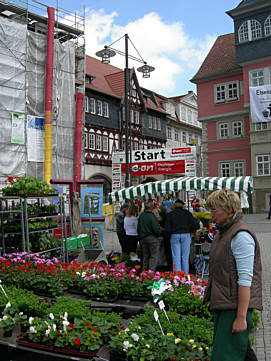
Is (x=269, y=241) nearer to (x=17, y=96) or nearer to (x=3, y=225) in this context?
(x=3, y=225)

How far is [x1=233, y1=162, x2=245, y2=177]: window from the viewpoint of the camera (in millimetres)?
33197

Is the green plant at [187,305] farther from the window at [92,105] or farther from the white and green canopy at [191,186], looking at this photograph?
the window at [92,105]

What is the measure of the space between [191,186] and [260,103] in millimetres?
20497

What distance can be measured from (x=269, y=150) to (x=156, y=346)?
2795cm

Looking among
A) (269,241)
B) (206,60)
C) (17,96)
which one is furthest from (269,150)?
(17,96)

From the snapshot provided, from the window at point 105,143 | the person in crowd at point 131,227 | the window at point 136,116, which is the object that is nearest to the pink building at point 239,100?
the window at point 136,116

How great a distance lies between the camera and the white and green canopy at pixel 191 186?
10.9 metres

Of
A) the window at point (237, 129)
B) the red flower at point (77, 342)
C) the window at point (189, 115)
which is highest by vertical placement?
the window at point (189, 115)

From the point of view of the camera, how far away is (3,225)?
329 inches

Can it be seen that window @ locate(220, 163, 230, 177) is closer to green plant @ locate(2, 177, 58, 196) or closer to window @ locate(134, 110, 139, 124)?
window @ locate(134, 110, 139, 124)

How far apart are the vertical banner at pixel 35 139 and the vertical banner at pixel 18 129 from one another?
46 cm

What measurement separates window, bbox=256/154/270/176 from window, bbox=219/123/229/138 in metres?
4.97

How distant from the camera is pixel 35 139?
23.5 metres

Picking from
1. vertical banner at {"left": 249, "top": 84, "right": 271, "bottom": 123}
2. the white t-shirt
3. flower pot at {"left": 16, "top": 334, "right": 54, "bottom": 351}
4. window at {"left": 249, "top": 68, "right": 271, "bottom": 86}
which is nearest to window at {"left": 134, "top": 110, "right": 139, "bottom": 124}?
window at {"left": 249, "top": 68, "right": 271, "bottom": 86}
